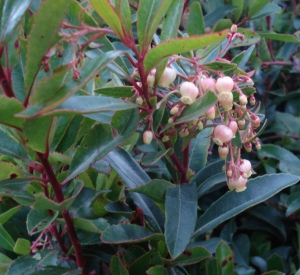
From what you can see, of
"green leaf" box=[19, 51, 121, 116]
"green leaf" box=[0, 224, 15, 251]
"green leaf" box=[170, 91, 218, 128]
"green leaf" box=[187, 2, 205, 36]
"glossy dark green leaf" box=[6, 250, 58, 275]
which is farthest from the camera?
"green leaf" box=[187, 2, 205, 36]

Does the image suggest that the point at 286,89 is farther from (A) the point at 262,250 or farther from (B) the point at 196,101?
(B) the point at 196,101

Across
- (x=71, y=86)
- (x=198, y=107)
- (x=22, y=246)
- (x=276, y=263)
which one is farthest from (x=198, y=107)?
(x=276, y=263)

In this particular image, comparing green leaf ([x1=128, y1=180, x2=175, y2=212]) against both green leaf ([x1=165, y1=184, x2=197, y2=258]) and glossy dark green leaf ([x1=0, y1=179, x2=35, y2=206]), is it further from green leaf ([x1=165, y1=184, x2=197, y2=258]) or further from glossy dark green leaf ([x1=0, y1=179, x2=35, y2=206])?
glossy dark green leaf ([x1=0, y1=179, x2=35, y2=206])

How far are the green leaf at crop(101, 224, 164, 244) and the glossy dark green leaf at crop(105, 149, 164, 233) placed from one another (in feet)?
0.20

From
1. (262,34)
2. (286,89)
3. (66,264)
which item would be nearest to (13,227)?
(66,264)

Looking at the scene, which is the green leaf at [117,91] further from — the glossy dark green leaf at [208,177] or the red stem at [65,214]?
the glossy dark green leaf at [208,177]

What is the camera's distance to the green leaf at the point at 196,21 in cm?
119

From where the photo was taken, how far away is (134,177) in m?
0.98

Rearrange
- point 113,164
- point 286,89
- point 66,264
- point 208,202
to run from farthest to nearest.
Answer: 1. point 286,89
2. point 208,202
3. point 66,264
4. point 113,164

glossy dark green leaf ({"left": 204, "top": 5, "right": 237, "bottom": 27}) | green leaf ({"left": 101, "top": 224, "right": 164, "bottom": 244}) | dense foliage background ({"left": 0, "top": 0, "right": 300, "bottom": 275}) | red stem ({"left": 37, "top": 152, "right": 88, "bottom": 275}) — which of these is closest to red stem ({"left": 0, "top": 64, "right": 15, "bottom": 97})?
dense foliage background ({"left": 0, "top": 0, "right": 300, "bottom": 275})

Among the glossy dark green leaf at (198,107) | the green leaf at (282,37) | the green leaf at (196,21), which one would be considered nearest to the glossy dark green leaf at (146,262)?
the glossy dark green leaf at (198,107)

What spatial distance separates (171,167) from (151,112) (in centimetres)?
23

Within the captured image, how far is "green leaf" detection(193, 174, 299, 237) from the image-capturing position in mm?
969

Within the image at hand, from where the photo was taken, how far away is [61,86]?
642 millimetres
